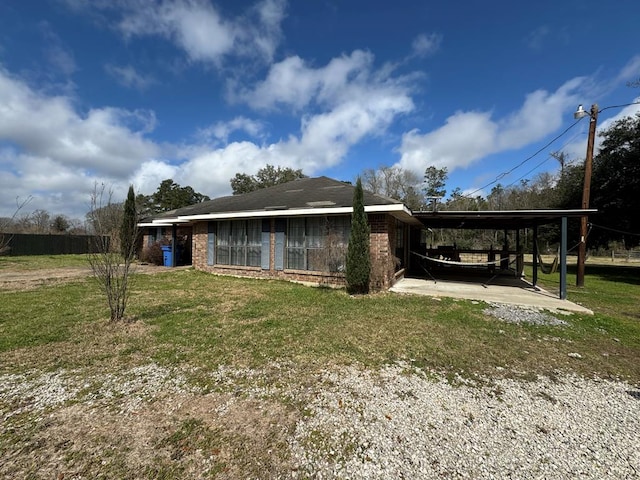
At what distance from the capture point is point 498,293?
24.8 ft

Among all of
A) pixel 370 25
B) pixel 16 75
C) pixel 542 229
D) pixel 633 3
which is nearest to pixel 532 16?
pixel 633 3

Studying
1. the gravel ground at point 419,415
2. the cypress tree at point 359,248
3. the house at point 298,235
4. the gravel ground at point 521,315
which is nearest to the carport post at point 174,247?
the house at point 298,235

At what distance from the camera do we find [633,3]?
20.0ft

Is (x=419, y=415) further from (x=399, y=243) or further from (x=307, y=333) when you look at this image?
(x=399, y=243)

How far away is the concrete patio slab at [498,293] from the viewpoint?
6.25m

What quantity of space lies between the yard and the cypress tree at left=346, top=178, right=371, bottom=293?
6.64 feet

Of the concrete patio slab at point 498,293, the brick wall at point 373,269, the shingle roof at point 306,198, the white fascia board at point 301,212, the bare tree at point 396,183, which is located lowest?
the concrete patio slab at point 498,293

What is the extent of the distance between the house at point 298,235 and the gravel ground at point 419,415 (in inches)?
189

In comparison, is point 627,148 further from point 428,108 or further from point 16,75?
point 16,75

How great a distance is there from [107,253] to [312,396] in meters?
4.03

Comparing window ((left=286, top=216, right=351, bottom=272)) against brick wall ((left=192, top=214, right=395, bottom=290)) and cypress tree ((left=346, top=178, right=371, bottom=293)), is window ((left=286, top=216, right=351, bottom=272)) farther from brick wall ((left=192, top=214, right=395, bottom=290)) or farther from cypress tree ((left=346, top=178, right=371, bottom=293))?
cypress tree ((left=346, top=178, right=371, bottom=293))

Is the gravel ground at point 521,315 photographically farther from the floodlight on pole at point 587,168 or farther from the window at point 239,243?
the window at point 239,243

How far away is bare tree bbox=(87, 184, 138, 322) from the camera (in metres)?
4.38

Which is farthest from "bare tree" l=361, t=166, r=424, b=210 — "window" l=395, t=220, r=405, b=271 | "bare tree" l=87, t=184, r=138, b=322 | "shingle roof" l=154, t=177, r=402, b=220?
"bare tree" l=87, t=184, r=138, b=322
